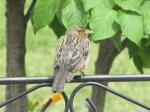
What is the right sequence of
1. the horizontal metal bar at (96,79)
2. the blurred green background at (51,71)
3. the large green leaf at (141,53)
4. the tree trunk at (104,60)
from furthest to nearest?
1. the blurred green background at (51,71)
2. the tree trunk at (104,60)
3. the large green leaf at (141,53)
4. the horizontal metal bar at (96,79)

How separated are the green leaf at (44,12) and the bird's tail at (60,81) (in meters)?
0.26

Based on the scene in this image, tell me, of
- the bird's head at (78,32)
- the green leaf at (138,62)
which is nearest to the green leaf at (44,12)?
the bird's head at (78,32)

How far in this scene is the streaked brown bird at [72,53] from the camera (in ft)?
11.1

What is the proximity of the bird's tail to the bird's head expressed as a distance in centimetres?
27

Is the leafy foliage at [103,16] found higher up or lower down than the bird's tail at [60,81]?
higher up

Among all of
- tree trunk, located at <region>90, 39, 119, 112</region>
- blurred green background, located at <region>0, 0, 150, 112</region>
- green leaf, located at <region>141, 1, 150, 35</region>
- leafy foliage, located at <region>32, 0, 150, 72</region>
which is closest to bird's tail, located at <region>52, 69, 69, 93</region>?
leafy foliage, located at <region>32, 0, 150, 72</region>

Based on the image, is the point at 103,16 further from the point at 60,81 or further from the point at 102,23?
the point at 60,81

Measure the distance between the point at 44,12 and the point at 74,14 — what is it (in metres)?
0.16

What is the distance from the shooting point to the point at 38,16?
133 inches

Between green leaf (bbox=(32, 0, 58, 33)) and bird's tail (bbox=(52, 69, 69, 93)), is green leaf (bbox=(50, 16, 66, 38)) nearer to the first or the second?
green leaf (bbox=(32, 0, 58, 33))

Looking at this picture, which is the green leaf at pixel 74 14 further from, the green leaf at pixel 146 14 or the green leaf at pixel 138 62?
the green leaf at pixel 138 62

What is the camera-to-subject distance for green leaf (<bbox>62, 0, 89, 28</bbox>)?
3305 millimetres

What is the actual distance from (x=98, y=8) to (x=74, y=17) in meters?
0.14

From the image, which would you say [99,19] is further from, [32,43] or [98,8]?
[32,43]
